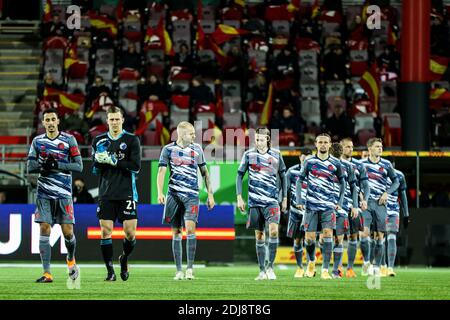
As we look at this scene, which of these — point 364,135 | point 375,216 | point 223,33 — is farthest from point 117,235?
point 223,33

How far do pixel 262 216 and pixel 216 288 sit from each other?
2.95 meters

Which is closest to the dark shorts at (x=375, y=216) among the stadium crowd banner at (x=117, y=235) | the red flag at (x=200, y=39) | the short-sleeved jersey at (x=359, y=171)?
the short-sleeved jersey at (x=359, y=171)

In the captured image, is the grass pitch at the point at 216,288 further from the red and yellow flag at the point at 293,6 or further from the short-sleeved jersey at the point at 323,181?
the red and yellow flag at the point at 293,6

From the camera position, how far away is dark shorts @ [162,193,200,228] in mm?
16766

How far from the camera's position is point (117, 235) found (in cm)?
2303

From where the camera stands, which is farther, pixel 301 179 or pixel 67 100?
pixel 67 100

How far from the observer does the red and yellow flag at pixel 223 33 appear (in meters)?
30.2

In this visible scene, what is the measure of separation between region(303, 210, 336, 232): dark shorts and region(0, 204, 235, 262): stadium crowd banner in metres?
5.55

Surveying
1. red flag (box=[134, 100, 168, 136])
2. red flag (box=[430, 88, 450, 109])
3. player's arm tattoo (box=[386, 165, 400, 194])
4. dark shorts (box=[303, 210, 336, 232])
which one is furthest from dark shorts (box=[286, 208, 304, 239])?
red flag (box=[430, 88, 450, 109])

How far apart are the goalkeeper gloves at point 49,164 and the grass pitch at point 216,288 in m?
1.52

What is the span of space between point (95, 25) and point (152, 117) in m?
5.84

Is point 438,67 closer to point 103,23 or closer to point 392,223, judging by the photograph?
point 103,23

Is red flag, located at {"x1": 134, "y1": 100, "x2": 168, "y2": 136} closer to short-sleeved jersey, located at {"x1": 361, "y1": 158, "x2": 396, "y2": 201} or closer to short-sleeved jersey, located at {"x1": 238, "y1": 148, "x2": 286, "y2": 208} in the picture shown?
short-sleeved jersey, located at {"x1": 361, "y1": 158, "x2": 396, "y2": 201}

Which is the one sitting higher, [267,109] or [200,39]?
[200,39]
